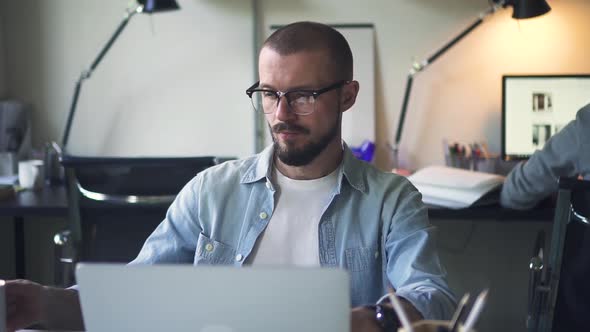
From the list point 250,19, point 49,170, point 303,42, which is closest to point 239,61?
point 250,19

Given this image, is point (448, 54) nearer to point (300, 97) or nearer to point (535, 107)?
point (535, 107)

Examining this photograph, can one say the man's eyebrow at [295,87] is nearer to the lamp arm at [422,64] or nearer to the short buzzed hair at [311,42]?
the short buzzed hair at [311,42]

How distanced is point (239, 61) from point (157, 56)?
340mm

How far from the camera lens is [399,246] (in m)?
1.27

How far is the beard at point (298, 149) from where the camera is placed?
4.25ft

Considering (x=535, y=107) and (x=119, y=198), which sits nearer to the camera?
(x=119, y=198)

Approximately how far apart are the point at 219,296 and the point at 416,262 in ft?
1.76

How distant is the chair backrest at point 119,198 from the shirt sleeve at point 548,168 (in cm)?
92

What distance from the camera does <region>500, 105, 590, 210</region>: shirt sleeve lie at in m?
1.88

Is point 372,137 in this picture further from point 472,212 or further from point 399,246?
point 399,246

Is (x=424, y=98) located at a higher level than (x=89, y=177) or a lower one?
higher

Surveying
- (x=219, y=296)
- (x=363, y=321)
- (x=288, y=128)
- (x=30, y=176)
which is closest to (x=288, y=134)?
(x=288, y=128)

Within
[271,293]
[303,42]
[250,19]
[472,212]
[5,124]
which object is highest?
[250,19]

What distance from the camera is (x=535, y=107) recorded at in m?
2.51
